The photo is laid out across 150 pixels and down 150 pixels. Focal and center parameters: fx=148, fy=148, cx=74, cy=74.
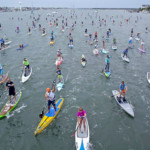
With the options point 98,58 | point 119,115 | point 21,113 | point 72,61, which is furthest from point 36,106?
point 98,58

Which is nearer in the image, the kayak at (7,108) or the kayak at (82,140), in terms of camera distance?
the kayak at (82,140)

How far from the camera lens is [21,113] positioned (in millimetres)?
14789

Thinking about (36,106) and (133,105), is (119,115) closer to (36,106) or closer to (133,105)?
(133,105)

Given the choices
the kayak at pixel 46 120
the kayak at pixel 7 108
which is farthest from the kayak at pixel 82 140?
the kayak at pixel 7 108

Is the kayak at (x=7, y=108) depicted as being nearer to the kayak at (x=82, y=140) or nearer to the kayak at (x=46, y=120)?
the kayak at (x=46, y=120)

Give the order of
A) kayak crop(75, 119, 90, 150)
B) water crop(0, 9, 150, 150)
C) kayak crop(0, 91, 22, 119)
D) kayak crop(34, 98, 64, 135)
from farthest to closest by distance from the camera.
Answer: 1. kayak crop(0, 91, 22, 119)
2. kayak crop(34, 98, 64, 135)
3. water crop(0, 9, 150, 150)
4. kayak crop(75, 119, 90, 150)

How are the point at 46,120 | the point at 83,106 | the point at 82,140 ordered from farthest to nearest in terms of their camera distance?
1. the point at 83,106
2. the point at 46,120
3. the point at 82,140

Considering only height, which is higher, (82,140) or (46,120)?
(46,120)

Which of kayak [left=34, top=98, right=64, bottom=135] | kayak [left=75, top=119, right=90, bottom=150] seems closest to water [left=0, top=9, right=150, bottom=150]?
kayak [left=34, top=98, right=64, bottom=135]

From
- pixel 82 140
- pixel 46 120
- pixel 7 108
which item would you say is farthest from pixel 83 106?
pixel 7 108

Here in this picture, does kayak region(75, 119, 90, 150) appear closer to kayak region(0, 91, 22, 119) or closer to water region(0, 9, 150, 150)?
water region(0, 9, 150, 150)

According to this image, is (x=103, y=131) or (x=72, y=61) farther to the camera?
(x=72, y=61)

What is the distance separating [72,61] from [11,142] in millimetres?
18977

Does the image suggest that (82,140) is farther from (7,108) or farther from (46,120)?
(7,108)
